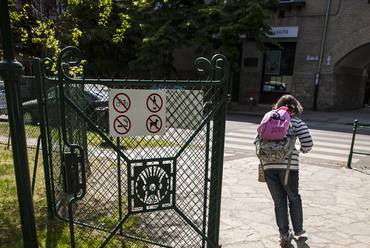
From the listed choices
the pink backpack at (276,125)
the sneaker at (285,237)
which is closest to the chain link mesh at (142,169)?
the pink backpack at (276,125)

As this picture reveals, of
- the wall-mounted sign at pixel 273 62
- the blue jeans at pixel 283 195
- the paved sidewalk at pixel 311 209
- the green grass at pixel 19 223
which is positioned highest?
the wall-mounted sign at pixel 273 62

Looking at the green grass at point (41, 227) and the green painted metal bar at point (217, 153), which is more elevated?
the green painted metal bar at point (217, 153)

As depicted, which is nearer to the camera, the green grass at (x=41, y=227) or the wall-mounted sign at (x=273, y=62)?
the green grass at (x=41, y=227)

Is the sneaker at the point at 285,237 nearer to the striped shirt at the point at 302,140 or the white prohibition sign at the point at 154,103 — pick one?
the striped shirt at the point at 302,140

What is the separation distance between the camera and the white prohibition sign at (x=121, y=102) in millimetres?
2406

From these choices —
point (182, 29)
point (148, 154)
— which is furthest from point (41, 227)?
point (182, 29)

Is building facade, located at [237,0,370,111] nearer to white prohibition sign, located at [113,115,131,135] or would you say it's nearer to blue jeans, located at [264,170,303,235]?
blue jeans, located at [264,170,303,235]

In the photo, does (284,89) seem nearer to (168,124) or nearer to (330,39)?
(330,39)

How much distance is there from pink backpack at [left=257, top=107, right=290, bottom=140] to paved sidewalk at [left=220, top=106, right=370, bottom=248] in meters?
1.33

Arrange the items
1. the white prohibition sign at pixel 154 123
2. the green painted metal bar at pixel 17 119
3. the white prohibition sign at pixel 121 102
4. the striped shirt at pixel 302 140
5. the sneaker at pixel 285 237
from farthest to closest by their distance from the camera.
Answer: the sneaker at pixel 285 237, the striped shirt at pixel 302 140, the white prohibition sign at pixel 154 123, the white prohibition sign at pixel 121 102, the green painted metal bar at pixel 17 119

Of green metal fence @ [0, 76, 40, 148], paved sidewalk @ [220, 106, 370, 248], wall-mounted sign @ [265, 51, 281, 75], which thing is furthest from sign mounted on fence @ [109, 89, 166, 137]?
wall-mounted sign @ [265, 51, 281, 75]

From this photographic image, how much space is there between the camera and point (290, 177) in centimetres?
321

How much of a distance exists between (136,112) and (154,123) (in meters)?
0.19

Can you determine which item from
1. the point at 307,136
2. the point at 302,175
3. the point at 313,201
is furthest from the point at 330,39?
the point at 307,136
